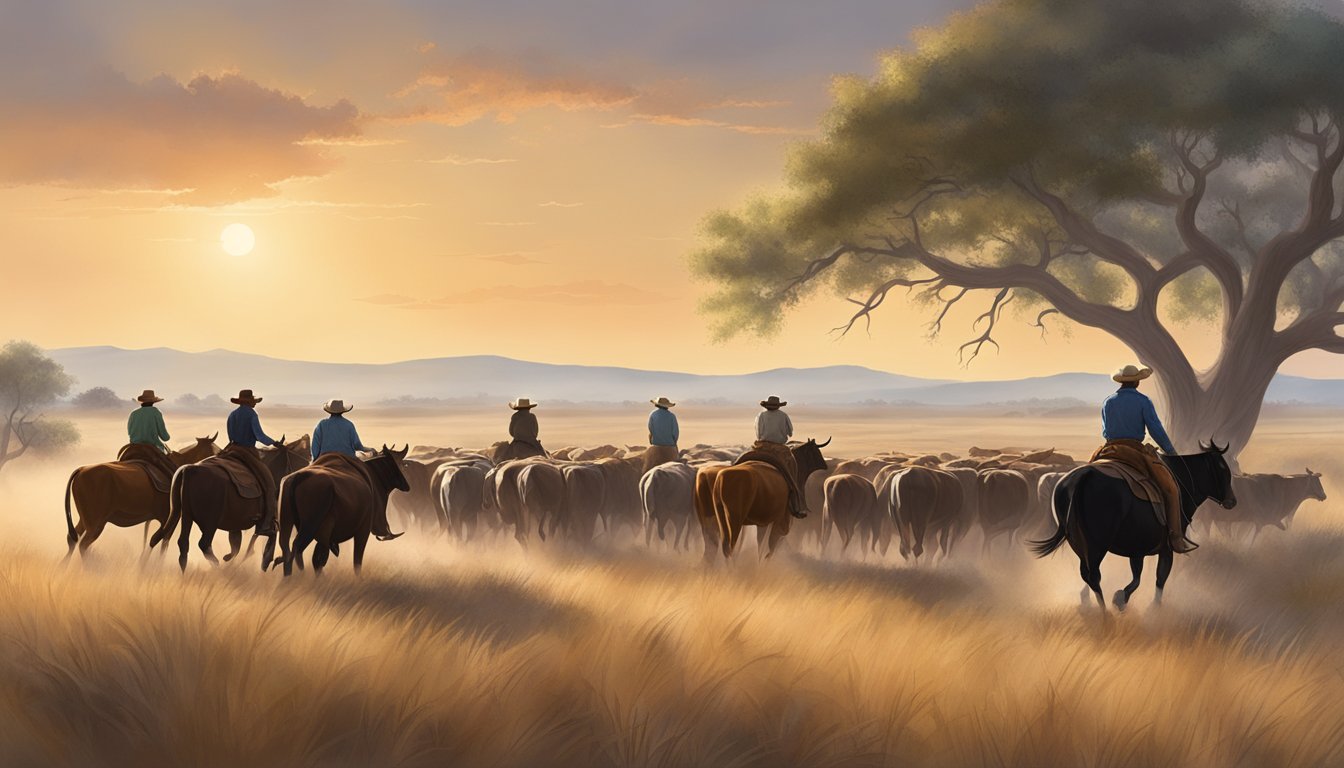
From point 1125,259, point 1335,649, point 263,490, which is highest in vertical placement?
point 1125,259

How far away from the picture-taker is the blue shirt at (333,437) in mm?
13070

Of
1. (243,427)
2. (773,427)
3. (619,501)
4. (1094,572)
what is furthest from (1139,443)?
(243,427)

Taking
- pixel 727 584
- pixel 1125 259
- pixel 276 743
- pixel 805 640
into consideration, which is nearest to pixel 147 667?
pixel 276 743

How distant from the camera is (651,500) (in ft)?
55.9

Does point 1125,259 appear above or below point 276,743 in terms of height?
above

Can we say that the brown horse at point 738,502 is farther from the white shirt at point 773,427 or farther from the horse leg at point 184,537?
the horse leg at point 184,537

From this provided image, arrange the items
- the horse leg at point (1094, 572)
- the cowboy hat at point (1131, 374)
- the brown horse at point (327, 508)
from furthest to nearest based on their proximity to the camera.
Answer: the brown horse at point (327, 508), the cowboy hat at point (1131, 374), the horse leg at point (1094, 572)

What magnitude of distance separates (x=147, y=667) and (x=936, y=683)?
5.44m

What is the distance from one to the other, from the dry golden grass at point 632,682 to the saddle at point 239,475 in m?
2.08

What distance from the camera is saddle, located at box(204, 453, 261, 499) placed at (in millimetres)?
13310

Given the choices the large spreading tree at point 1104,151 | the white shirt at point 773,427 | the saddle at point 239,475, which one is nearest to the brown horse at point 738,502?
the white shirt at point 773,427

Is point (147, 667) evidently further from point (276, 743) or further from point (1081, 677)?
point (1081, 677)

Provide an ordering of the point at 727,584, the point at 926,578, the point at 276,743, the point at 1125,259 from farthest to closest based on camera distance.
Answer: the point at 1125,259 < the point at 926,578 < the point at 727,584 < the point at 276,743

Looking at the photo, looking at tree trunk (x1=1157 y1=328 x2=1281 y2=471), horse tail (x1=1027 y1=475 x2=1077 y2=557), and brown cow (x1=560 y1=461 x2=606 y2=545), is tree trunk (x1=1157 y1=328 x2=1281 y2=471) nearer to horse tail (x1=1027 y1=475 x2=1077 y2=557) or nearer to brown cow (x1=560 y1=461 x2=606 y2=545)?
brown cow (x1=560 y1=461 x2=606 y2=545)
